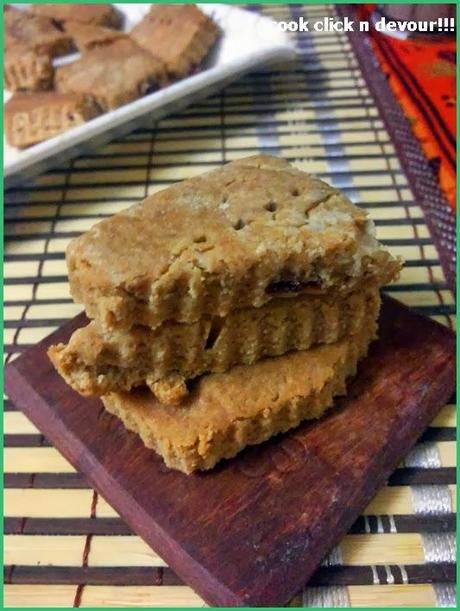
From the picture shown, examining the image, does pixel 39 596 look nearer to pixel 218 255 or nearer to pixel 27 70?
pixel 218 255

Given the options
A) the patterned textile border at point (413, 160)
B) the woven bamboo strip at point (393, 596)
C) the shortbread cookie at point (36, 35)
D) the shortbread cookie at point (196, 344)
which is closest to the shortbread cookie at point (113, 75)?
the shortbread cookie at point (36, 35)

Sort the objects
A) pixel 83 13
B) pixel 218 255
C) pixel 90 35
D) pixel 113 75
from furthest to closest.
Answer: pixel 83 13 < pixel 90 35 < pixel 113 75 < pixel 218 255

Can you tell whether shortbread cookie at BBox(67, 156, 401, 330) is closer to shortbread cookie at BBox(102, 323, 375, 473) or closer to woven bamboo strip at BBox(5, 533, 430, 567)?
shortbread cookie at BBox(102, 323, 375, 473)

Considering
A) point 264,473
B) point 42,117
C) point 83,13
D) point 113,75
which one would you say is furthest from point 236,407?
point 83,13

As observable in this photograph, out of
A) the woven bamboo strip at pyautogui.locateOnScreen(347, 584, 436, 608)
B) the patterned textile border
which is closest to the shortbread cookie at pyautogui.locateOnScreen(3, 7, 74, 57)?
the patterned textile border

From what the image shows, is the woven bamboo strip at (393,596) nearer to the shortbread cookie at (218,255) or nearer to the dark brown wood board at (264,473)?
the dark brown wood board at (264,473)

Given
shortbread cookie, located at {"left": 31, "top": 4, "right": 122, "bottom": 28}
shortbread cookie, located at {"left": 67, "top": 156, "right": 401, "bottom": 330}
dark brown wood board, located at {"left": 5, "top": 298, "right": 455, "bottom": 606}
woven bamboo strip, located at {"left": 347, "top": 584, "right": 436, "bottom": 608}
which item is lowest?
woven bamboo strip, located at {"left": 347, "top": 584, "right": 436, "bottom": 608}
